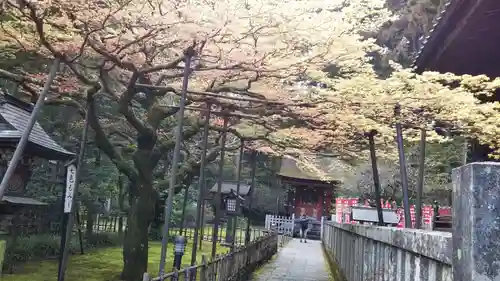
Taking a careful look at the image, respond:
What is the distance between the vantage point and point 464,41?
17.6 ft

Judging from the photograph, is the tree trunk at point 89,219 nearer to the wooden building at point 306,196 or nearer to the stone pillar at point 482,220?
the wooden building at point 306,196

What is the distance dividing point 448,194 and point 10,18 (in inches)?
709

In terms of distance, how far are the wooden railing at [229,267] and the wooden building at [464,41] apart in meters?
3.90

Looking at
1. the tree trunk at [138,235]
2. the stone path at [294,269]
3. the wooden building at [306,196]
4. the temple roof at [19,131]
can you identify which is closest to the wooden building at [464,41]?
the tree trunk at [138,235]

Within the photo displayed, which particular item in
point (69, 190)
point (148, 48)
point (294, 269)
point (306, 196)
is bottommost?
point (294, 269)

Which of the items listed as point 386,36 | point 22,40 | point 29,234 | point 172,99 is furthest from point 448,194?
point 22,40

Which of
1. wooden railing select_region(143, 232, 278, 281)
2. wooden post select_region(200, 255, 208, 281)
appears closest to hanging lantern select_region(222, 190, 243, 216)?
wooden railing select_region(143, 232, 278, 281)

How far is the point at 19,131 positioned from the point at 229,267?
5852mm

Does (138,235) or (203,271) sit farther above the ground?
(138,235)

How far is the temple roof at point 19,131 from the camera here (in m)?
11.0

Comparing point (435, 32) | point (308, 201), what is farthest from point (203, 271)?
point (308, 201)

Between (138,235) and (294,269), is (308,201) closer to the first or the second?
(294,269)

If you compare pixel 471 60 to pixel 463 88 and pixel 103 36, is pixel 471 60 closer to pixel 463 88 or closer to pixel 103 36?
pixel 463 88

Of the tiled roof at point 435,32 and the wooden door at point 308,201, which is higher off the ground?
the tiled roof at point 435,32
